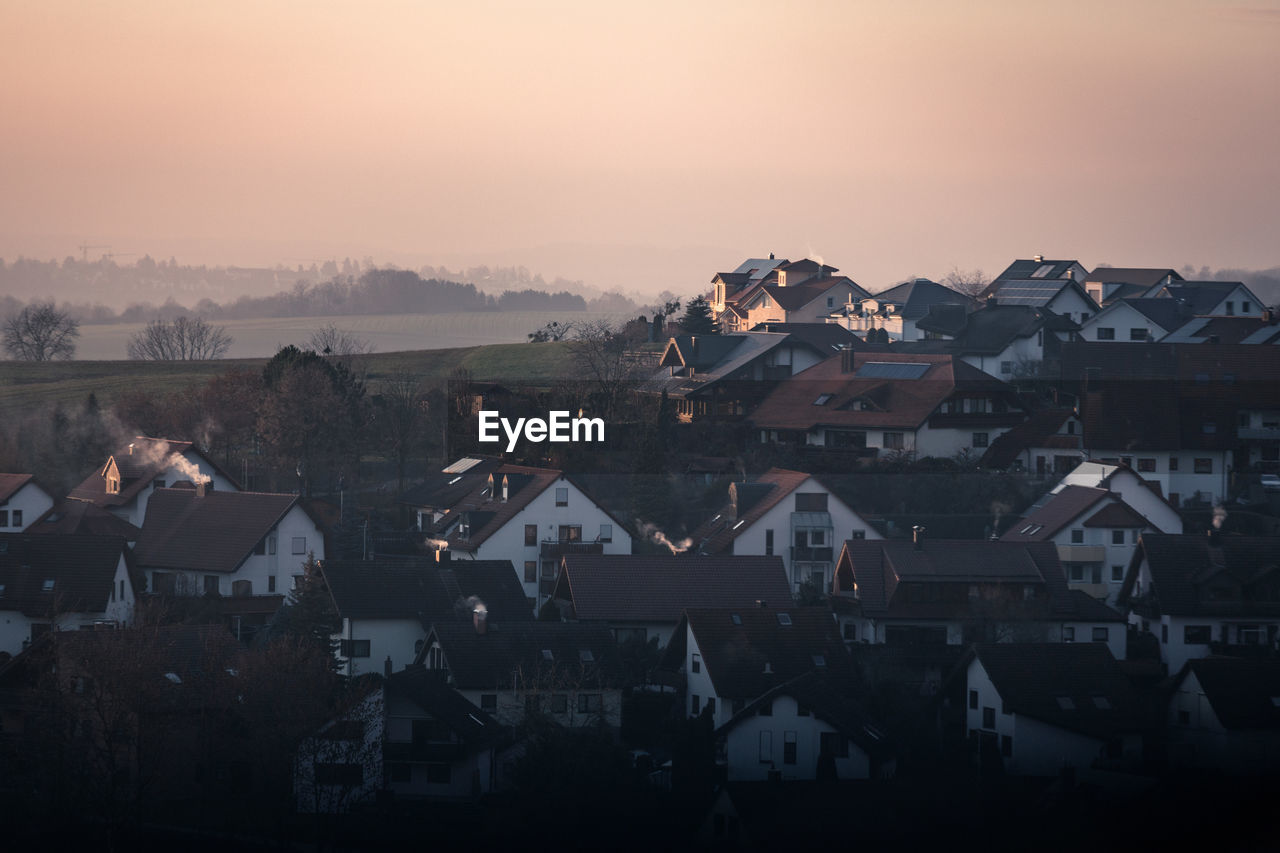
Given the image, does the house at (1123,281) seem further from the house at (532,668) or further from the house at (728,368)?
the house at (532,668)

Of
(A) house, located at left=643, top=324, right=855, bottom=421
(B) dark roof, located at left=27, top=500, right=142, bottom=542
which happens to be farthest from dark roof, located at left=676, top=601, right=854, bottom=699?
(A) house, located at left=643, top=324, right=855, bottom=421

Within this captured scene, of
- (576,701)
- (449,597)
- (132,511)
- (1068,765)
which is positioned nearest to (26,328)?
(132,511)

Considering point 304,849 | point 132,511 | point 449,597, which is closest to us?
point 304,849

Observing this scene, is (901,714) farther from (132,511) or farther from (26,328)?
(26,328)

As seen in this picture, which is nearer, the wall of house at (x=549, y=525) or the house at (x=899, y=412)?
the wall of house at (x=549, y=525)

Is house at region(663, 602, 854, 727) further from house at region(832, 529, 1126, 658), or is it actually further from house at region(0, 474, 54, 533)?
house at region(0, 474, 54, 533)

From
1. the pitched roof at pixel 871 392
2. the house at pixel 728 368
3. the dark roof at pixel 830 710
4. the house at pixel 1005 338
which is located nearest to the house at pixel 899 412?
the pitched roof at pixel 871 392
